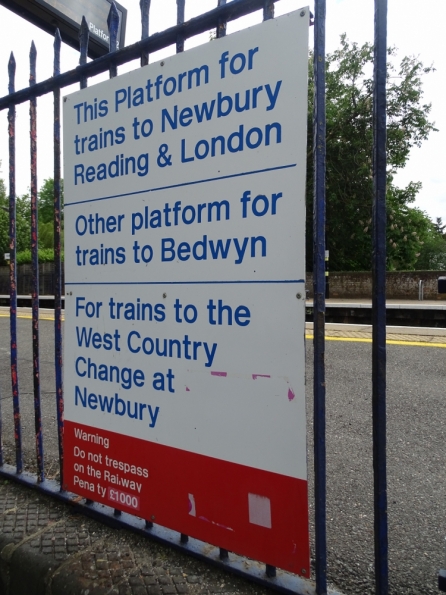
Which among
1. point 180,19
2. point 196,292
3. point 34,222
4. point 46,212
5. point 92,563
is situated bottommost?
point 92,563

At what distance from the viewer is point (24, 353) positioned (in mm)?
7266

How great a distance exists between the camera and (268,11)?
154 cm

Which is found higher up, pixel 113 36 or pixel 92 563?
pixel 113 36

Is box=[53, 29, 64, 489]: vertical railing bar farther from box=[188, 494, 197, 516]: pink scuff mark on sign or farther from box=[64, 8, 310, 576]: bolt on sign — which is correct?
box=[188, 494, 197, 516]: pink scuff mark on sign

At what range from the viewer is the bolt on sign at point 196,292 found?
1513 millimetres

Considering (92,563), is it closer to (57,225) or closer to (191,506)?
(191,506)

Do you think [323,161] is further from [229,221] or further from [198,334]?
[198,334]

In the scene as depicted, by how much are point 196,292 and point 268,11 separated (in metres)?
0.94

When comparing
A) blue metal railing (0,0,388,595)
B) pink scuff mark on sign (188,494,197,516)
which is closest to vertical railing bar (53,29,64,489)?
blue metal railing (0,0,388,595)

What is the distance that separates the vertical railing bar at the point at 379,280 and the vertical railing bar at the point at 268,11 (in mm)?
336

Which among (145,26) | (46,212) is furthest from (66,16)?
(46,212)

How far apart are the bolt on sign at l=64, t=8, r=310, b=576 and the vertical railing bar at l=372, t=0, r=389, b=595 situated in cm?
21

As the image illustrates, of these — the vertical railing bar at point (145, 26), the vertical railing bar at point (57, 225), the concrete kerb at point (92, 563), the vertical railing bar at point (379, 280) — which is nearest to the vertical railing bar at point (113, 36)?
the vertical railing bar at point (145, 26)

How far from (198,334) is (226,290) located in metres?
0.20
